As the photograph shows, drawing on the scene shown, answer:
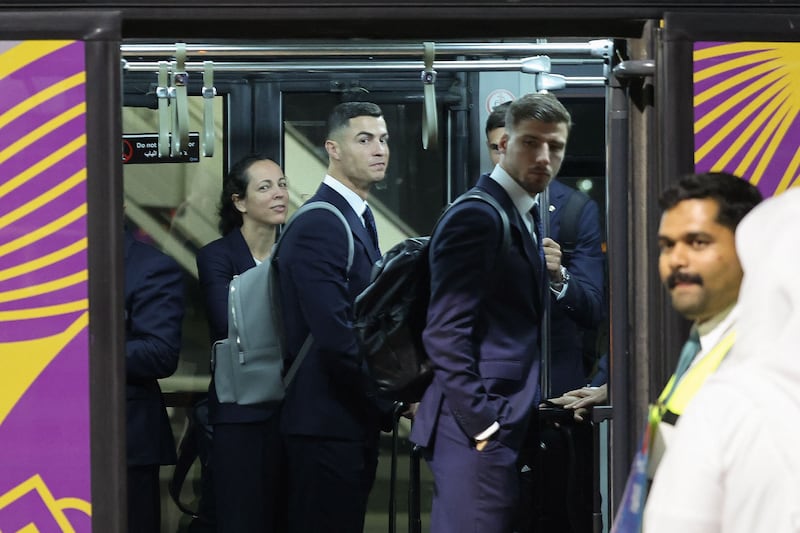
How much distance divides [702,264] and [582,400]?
80.8 inches

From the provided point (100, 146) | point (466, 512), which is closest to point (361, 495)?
point (466, 512)

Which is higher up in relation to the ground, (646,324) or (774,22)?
(774,22)

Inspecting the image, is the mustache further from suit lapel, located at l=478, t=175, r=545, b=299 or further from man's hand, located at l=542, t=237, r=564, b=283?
man's hand, located at l=542, t=237, r=564, b=283

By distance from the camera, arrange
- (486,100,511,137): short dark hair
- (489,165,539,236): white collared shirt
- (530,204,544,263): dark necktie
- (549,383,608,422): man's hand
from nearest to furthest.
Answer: (489,165,539,236): white collared shirt, (530,204,544,263): dark necktie, (549,383,608,422): man's hand, (486,100,511,137): short dark hair

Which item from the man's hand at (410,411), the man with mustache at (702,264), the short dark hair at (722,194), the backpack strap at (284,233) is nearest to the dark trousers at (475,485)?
the man's hand at (410,411)

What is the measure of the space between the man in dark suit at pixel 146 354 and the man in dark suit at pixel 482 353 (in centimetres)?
100

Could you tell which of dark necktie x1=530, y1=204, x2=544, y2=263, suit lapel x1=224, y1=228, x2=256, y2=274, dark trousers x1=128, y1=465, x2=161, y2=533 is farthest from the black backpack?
suit lapel x1=224, y1=228, x2=256, y2=274

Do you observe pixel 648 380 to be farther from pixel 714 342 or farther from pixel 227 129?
pixel 227 129

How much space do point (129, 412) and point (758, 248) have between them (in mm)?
2981

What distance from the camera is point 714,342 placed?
2885 mm

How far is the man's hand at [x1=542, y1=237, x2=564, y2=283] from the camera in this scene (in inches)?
212

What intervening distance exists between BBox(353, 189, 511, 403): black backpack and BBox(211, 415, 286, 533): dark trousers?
0.86 meters

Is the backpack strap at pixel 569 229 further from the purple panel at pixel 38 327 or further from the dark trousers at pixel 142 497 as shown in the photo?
the purple panel at pixel 38 327

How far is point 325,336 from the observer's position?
4.93 m
